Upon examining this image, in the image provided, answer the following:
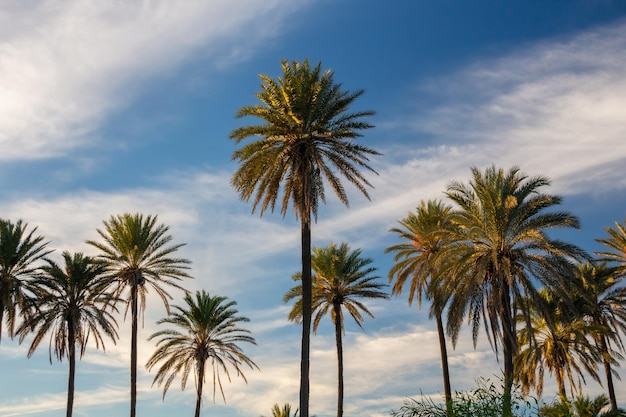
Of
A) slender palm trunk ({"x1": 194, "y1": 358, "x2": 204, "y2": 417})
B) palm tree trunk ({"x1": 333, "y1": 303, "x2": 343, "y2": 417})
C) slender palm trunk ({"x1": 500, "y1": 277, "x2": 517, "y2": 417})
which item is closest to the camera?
slender palm trunk ({"x1": 500, "y1": 277, "x2": 517, "y2": 417})

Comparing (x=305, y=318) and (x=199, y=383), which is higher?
(x=305, y=318)

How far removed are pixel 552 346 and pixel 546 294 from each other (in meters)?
3.59

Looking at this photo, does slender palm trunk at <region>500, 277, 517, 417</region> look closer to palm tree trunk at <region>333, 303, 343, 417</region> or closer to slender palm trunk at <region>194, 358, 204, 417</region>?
palm tree trunk at <region>333, 303, 343, 417</region>

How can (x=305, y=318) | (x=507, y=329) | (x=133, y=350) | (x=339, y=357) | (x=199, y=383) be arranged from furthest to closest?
(x=199, y=383), (x=339, y=357), (x=133, y=350), (x=507, y=329), (x=305, y=318)

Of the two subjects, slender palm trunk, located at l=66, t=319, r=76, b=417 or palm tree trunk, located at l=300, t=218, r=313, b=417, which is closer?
palm tree trunk, located at l=300, t=218, r=313, b=417

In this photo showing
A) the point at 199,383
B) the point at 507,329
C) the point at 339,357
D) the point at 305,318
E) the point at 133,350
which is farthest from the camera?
the point at 199,383

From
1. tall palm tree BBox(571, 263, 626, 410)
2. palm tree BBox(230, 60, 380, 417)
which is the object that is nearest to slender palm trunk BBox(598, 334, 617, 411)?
tall palm tree BBox(571, 263, 626, 410)

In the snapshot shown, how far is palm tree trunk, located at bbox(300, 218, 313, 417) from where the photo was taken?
31.6m

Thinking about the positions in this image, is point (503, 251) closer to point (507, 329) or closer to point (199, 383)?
point (507, 329)

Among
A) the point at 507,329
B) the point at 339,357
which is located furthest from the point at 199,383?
the point at 507,329

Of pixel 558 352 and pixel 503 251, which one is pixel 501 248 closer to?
pixel 503 251

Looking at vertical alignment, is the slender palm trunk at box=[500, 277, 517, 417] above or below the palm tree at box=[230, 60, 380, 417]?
below

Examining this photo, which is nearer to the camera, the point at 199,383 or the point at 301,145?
the point at 301,145

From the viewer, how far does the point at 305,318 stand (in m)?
33.3
